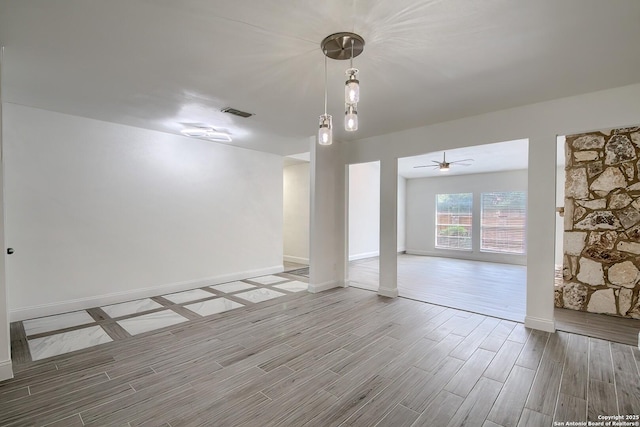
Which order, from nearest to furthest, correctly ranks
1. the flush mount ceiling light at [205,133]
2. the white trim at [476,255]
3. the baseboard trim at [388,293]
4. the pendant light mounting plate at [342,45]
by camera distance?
the pendant light mounting plate at [342,45] < the flush mount ceiling light at [205,133] < the baseboard trim at [388,293] < the white trim at [476,255]

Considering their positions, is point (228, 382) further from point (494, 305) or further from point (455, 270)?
point (455, 270)

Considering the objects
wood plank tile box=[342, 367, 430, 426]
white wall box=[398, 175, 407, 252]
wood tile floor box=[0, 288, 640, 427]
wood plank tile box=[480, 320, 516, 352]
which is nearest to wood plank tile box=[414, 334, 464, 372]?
wood tile floor box=[0, 288, 640, 427]

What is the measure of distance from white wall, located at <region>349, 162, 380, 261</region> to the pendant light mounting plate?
5948mm

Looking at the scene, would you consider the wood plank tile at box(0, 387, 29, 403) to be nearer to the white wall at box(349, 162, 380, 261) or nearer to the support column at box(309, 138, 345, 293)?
the support column at box(309, 138, 345, 293)

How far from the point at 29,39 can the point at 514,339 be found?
→ 5056 mm

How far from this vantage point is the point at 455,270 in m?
6.89

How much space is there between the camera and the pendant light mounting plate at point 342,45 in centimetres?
203

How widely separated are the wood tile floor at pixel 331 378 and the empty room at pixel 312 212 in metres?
0.02

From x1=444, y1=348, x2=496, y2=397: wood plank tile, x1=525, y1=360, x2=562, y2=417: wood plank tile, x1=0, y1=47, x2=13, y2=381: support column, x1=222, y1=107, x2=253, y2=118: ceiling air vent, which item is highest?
x1=222, y1=107, x2=253, y2=118: ceiling air vent

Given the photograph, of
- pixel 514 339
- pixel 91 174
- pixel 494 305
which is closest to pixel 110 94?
pixel 91 174

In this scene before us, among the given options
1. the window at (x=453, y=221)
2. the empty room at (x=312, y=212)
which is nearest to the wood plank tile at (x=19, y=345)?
the empty room at (x=312, y=212)

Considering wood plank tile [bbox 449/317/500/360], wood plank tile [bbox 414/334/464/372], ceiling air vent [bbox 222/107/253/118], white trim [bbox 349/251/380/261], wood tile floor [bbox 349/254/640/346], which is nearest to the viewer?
wood plank tile [bbox 414/334/464/372]

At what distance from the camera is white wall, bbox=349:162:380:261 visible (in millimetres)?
8359

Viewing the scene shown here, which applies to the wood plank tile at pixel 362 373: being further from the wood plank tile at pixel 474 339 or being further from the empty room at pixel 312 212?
the wood plank tile at pixel 474 339
